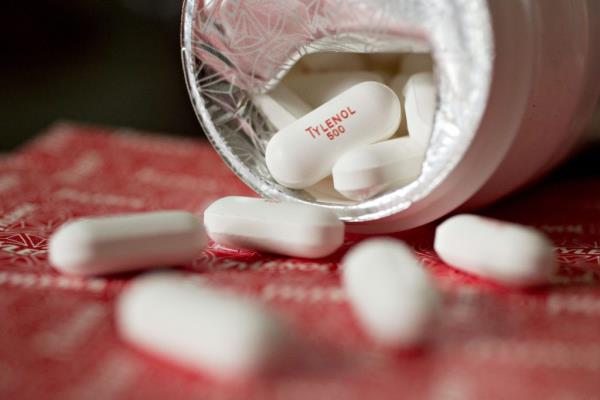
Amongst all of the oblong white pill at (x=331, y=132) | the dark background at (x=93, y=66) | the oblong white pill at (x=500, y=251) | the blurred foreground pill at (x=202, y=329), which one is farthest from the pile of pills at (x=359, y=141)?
the dark background at (x=93, y=66)

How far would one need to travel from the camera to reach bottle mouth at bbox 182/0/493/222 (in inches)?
32.0

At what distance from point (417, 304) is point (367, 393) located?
0.09 metres

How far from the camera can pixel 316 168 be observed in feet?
3.08

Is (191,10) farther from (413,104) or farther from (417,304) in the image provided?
(417,304)

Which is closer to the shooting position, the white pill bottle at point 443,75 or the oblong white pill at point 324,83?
the white pill bottle at point 443,75

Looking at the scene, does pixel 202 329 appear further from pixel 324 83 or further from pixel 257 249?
pixel 324 83

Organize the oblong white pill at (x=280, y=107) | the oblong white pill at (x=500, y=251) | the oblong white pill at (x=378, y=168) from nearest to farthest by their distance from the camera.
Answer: the oblong white pill at (x=500, y=251), the oblong white pill at (x=378, y=168), the oblong white pill at (x=280, y=107)

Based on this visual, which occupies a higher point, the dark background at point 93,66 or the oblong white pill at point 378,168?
the oblong white pill at point 378,168

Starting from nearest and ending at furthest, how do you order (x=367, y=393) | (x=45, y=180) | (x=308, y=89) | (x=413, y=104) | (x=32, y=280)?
(x=367, y=393), (x=32, y=280), (x=413, y=104), (x=308, y=89), (x=45, y=180)

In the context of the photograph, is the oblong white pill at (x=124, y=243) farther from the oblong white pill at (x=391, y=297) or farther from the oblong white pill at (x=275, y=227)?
the oblong white pill at (x=391, y=297)

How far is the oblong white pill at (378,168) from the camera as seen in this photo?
888mm

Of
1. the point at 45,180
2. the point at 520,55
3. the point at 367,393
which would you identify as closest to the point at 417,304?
the point at 367,393

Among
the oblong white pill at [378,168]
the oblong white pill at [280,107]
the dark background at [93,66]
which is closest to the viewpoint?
the oblong white pill at [378,168]

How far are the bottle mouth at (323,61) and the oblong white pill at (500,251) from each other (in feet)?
0.20
